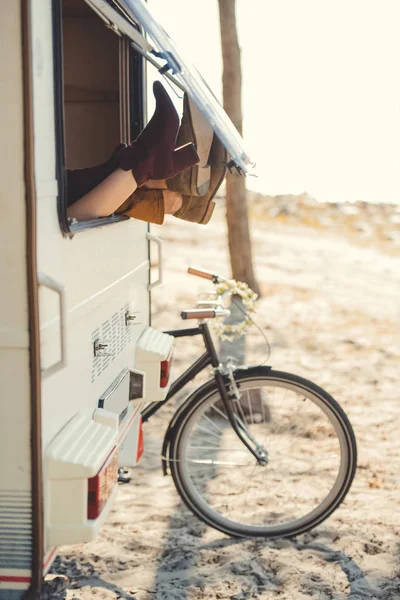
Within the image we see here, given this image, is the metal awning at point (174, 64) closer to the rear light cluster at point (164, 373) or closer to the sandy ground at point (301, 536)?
the rear light cluster at point (164, 373)

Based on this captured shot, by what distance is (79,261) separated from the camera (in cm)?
233

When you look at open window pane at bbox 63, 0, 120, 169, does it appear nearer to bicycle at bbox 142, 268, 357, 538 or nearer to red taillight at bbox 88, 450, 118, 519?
bicycle at bbox 142, 268, 357, 538

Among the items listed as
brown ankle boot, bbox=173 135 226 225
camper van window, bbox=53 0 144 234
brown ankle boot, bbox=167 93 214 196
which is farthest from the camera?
camper van window, bbox=53 0 144 234

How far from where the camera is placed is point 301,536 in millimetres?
3518

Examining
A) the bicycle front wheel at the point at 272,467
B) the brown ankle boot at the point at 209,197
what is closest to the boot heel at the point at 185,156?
the brown ankle boot at the point at 209,197

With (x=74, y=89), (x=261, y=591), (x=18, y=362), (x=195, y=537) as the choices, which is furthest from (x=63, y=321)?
(x=74, y=89)

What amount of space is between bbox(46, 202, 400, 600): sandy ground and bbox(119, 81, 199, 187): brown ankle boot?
164 centimetres

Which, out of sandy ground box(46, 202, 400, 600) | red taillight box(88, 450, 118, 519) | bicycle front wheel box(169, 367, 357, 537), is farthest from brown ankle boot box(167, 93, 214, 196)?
sandy ground box(46, 202, 400, 600)

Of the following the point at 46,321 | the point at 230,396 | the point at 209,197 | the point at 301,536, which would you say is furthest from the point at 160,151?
the point at 301,536

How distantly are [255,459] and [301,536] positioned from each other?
413 millimetres

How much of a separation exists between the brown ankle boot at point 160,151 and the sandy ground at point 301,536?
1.64 metres

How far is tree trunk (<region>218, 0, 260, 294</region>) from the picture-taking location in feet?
27.9

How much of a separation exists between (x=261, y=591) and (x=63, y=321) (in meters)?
1.59

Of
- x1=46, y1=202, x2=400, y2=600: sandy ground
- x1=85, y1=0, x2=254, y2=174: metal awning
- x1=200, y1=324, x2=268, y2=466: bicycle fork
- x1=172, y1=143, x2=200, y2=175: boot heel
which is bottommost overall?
x1=46, y1=202, x2=400, y2=600: sandy ground
